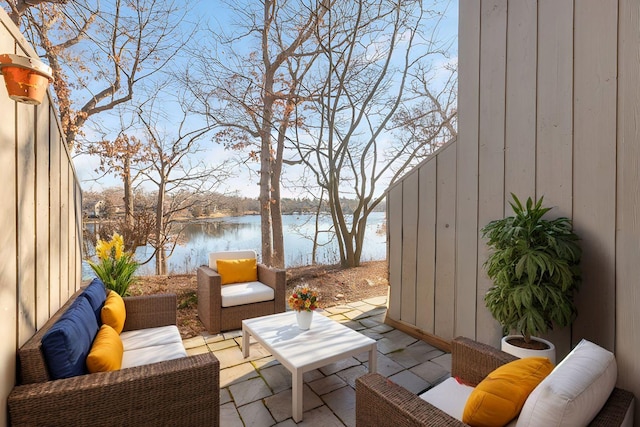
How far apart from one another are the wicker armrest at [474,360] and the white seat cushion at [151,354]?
1779 mm

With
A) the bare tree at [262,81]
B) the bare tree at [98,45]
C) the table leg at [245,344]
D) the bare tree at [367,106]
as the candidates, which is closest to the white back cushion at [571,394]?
the table leg at [245,344]

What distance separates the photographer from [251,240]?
275 inches

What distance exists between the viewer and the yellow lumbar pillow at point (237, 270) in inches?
152

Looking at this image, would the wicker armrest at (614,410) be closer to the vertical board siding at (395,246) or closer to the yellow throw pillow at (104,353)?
the yellow throw pillow at (104,353)

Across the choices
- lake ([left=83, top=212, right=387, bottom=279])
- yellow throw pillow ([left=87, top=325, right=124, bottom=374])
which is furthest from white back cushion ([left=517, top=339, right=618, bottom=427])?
lake ([left=83, top=212, right=387, bottom=279])

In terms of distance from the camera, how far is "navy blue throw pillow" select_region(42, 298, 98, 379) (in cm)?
151

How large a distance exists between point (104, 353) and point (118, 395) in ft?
1.10

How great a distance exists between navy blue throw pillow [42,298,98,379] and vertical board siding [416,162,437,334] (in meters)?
2.84

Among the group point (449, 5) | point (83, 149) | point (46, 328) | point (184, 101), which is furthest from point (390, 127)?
point (46, 328)

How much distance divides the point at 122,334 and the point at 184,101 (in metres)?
4.96

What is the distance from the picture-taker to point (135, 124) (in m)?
5.88

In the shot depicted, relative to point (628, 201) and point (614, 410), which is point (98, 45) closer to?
point (628, 201)

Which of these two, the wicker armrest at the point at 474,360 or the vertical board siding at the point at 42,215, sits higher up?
the vertical board siding at the point at 42,215

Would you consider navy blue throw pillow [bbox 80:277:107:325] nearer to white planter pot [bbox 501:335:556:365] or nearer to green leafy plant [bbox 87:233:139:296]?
green leafy plant [bbox 87:233:139:296]
